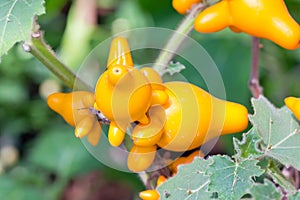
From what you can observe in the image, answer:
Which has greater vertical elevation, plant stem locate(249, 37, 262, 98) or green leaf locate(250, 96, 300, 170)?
green leaf locate(250, 96, 300, 170)

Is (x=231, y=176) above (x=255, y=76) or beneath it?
above

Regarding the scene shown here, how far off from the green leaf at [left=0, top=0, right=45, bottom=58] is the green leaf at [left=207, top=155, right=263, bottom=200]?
0.50 metres

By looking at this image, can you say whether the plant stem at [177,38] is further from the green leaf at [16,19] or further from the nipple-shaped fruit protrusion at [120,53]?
the green leaf at [16,19]

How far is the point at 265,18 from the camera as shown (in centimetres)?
147

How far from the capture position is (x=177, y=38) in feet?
5.73

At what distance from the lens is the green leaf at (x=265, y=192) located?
1325mm

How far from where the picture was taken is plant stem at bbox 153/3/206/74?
1676 mm

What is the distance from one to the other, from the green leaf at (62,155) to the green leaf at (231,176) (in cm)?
148

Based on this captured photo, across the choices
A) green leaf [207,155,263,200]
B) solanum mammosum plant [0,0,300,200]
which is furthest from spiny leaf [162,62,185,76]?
green leaf [207,155,263,200]

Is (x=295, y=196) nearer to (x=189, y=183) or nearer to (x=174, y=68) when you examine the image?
(x=189, y=183)

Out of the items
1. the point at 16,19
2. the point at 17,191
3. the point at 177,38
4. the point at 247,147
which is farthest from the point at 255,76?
the point at 17,191

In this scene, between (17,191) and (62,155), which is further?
(62,155)

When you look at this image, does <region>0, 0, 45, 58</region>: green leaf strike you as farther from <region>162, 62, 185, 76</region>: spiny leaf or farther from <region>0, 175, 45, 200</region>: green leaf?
<region>0, 175, 45, 200</region>: green leaf

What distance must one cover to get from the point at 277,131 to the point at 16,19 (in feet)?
2.14
